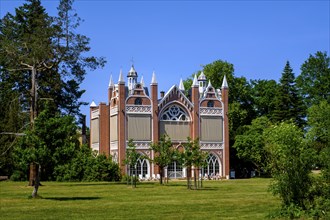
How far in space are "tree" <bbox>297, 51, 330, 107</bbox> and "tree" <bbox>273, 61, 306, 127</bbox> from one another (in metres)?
1.78

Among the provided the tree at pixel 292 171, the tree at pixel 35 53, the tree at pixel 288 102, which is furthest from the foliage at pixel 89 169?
the tree at pixel 292 171

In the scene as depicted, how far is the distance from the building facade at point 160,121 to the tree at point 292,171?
45.9 metres

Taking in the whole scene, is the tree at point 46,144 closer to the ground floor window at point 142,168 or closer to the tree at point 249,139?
the ground floor window at point 142,168

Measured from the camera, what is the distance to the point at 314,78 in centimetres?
7588

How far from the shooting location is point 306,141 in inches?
817

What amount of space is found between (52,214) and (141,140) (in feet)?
150

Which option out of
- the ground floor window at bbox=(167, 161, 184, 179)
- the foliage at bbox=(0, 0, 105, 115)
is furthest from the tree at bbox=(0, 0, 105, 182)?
the ground floor window at bbox=(167, 161, 184, 179)

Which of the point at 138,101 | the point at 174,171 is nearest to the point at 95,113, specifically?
the point at 138,101

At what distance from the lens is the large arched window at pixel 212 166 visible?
69812 mm

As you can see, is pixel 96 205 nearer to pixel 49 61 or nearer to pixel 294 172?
pixel 294 172

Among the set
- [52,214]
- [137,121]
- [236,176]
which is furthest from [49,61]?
[236,176]

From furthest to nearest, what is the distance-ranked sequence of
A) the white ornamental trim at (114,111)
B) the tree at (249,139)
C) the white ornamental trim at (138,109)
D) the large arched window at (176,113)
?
the tree at (249,139), the large arched window at (176,113), the white ornamental trim at (114,111), the white ornamental trim at (138,109)

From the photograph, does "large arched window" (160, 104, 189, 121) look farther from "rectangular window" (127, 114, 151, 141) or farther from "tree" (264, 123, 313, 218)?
"tree" (264, 123, 313, 218)

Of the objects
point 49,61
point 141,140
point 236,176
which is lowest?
point 236,176
